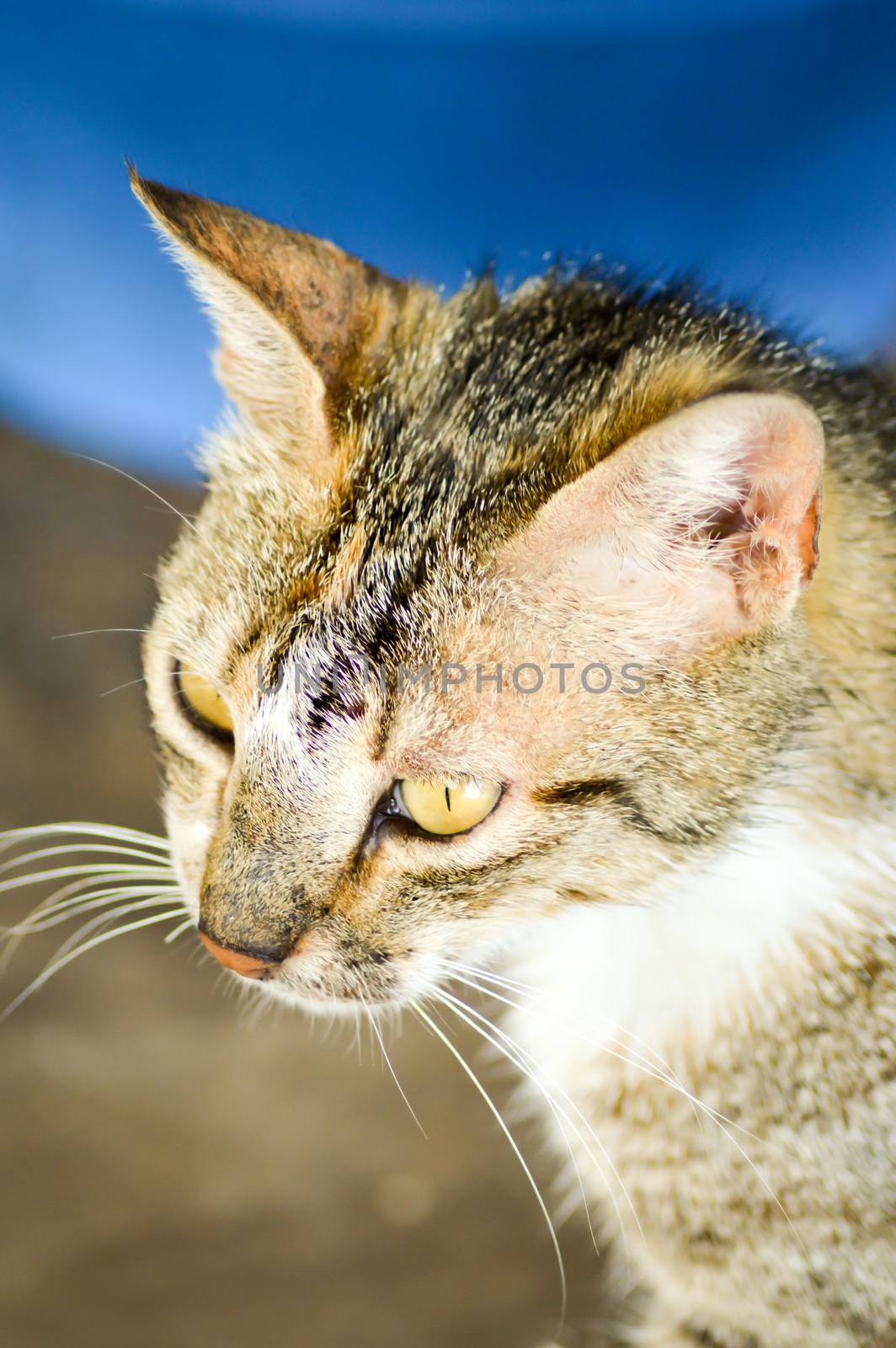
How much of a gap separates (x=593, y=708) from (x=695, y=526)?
0.19m

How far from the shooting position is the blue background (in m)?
2.01

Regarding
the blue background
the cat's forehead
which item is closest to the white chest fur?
the cat's forehead

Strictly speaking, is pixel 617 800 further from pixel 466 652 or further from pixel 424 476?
pixel 424 476

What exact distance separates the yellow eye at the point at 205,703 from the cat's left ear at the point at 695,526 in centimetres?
36

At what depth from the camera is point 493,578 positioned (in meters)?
0.98

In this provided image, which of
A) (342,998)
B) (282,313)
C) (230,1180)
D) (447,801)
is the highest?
(282,313)

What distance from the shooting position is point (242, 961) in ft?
3.43

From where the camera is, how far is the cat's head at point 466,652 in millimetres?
967

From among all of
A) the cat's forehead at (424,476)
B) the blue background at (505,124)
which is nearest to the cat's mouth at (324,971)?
the cat's forehead at (424,476)

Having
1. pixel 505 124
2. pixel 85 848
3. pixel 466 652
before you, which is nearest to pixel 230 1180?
pixel 85 848

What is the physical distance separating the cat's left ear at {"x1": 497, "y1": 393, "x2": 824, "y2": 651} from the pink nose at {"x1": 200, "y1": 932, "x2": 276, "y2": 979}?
44 cm

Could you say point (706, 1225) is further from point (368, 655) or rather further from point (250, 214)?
point (250, 214)

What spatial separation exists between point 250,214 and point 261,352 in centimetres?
21

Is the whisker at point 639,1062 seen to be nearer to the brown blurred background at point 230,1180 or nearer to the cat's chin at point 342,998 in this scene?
the cat's chin at point 342,998
